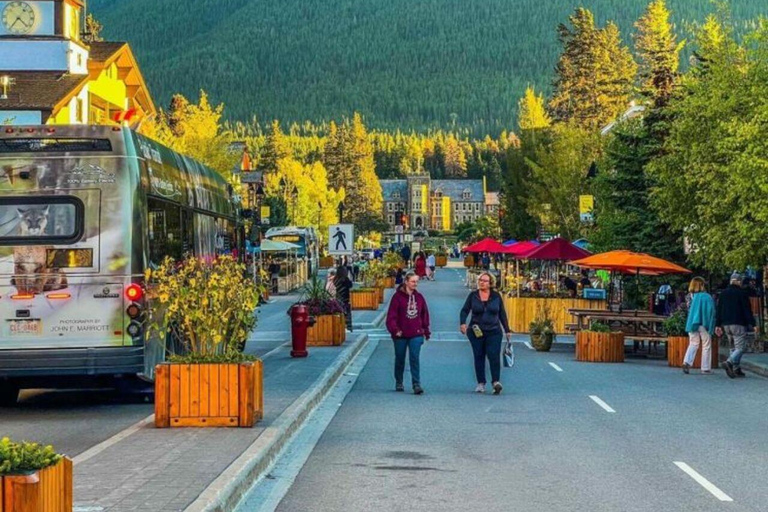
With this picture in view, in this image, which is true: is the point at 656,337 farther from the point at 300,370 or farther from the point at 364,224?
the point at 364,224

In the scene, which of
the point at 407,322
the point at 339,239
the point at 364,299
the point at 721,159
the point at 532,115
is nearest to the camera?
the point at 407,322

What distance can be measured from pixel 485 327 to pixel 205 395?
640 cm

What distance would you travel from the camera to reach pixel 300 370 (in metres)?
20.5

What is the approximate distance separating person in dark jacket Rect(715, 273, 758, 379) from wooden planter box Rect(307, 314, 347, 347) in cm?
817

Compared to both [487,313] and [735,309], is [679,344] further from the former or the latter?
[487,313]

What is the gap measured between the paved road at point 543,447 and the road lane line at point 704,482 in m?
0.04

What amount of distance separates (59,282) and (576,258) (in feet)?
77.4

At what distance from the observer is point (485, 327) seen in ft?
60.2

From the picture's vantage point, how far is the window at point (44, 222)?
14.9 metres

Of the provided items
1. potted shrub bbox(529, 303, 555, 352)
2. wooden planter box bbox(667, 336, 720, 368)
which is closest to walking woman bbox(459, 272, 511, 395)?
wooden planter box bbox(667, 336, 720, 368)

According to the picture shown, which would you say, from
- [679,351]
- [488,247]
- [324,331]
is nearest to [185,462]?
[679,351]

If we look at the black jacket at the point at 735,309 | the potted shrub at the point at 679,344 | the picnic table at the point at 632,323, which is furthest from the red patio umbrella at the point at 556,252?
the black jacket at the point at 735,309

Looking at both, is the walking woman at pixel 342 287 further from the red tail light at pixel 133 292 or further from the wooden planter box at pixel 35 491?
the wooden planter box at pixel 35 491

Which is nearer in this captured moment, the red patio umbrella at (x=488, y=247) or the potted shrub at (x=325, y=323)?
the potted shrub at (x=325, y=323)
